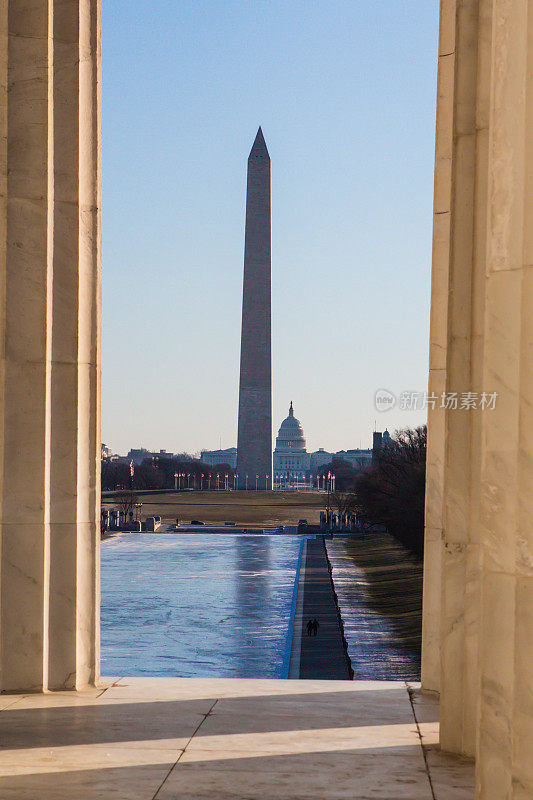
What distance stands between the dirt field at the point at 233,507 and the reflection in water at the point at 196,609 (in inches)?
1258

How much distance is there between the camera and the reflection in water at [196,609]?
86.5 feet

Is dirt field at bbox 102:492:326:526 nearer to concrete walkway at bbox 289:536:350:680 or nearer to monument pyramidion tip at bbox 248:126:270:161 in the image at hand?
monument pyramidion tip at bbox 248:126:270:161

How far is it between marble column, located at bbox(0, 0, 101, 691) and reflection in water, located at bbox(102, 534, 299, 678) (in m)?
13.3

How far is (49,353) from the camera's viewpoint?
11617 millimetres

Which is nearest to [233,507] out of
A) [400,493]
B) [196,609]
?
[400,493]

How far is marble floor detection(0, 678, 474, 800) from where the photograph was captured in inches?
308

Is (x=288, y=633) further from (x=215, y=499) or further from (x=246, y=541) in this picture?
(x=215, y=499)

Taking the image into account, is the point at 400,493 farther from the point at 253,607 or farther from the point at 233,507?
the point at 233,507

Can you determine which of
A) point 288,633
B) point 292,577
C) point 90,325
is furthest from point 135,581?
point 90,325

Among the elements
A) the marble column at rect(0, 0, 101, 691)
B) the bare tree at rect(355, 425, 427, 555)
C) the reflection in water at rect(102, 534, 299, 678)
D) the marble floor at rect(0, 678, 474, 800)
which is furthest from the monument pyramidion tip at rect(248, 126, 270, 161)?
the marble floor at rect(0, 678, 474, 800)

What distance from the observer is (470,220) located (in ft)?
30.3

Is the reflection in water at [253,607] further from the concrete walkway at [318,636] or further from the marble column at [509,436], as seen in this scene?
the marble column at [509,436]

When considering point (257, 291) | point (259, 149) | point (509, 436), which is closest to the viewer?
point (509, 436)

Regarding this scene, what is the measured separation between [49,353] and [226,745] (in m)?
4.86
